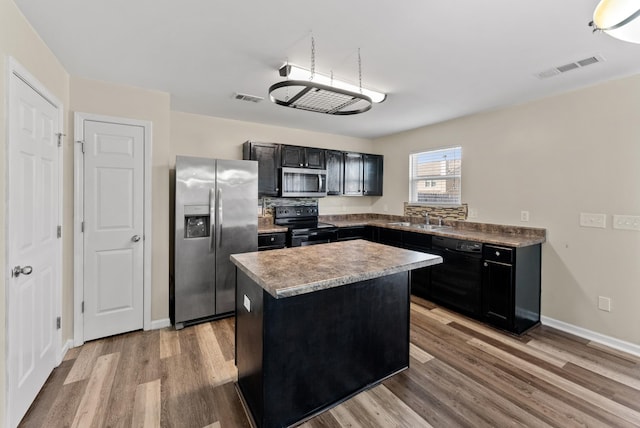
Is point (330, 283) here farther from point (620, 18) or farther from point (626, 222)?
point (626, 222)

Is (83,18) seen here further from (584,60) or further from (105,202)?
(584,60)

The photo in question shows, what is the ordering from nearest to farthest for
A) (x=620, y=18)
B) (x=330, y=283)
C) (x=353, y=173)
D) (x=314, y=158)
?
(x=620, y=18) → (x=330, y=283) → (x=314, y=158) → (x=353, y=173)

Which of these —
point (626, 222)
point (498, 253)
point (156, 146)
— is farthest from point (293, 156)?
point (626, 222)

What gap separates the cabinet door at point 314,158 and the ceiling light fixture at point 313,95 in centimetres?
200

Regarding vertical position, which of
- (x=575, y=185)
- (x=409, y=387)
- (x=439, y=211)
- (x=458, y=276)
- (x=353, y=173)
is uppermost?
(x=353, y=173)

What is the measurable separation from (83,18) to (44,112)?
0.74 metres

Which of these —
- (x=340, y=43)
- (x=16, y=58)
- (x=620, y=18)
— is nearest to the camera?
(x=620, y=18)

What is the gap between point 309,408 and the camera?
1851mm

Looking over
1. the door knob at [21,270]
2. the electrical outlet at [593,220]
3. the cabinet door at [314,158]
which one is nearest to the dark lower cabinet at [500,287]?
the electrical outlet at [593,220]

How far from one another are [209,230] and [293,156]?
174 cm

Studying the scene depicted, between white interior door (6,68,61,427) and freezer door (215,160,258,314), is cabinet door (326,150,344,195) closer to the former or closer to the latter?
freezer door (215,160,258,314)

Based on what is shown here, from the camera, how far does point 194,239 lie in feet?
10.4

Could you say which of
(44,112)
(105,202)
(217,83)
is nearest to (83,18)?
(44,112)

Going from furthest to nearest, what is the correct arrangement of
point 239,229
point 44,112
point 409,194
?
point 409,194 → point 239,229 → point 44,112
